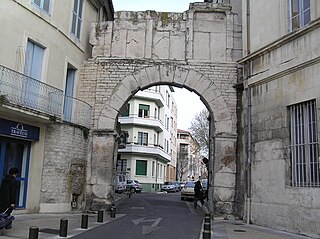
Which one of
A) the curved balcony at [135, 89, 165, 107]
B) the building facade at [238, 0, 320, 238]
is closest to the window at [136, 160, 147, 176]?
the curved balcony at [135, 89, 165, 107]

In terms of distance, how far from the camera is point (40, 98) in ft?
41.0

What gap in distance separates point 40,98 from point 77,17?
14.4 feet

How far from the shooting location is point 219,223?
496 inches

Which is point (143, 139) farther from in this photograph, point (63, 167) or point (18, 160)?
point (18, 160)

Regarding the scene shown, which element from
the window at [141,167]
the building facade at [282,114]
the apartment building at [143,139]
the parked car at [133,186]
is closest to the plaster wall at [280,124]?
the building facade at [282,114]

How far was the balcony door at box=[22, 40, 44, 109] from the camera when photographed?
11914mm

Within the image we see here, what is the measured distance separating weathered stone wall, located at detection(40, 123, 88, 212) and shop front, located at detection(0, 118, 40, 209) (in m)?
0.63

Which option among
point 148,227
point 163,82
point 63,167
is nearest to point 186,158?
point 163,82

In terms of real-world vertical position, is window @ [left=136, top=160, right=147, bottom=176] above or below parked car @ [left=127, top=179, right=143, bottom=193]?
above

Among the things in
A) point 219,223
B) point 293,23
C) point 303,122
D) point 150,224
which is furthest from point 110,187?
point 293,23

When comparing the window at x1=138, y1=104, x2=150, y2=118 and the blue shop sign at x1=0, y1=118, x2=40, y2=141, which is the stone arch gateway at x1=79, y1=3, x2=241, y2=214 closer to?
the blue shop sign at x1=0, y1=118, x2=40, y2=141

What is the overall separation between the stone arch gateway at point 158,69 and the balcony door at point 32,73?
2.65m

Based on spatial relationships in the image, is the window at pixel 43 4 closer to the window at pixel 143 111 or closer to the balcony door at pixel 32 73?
the balcony door at pixel 32 73

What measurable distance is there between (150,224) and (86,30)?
8.80 m
